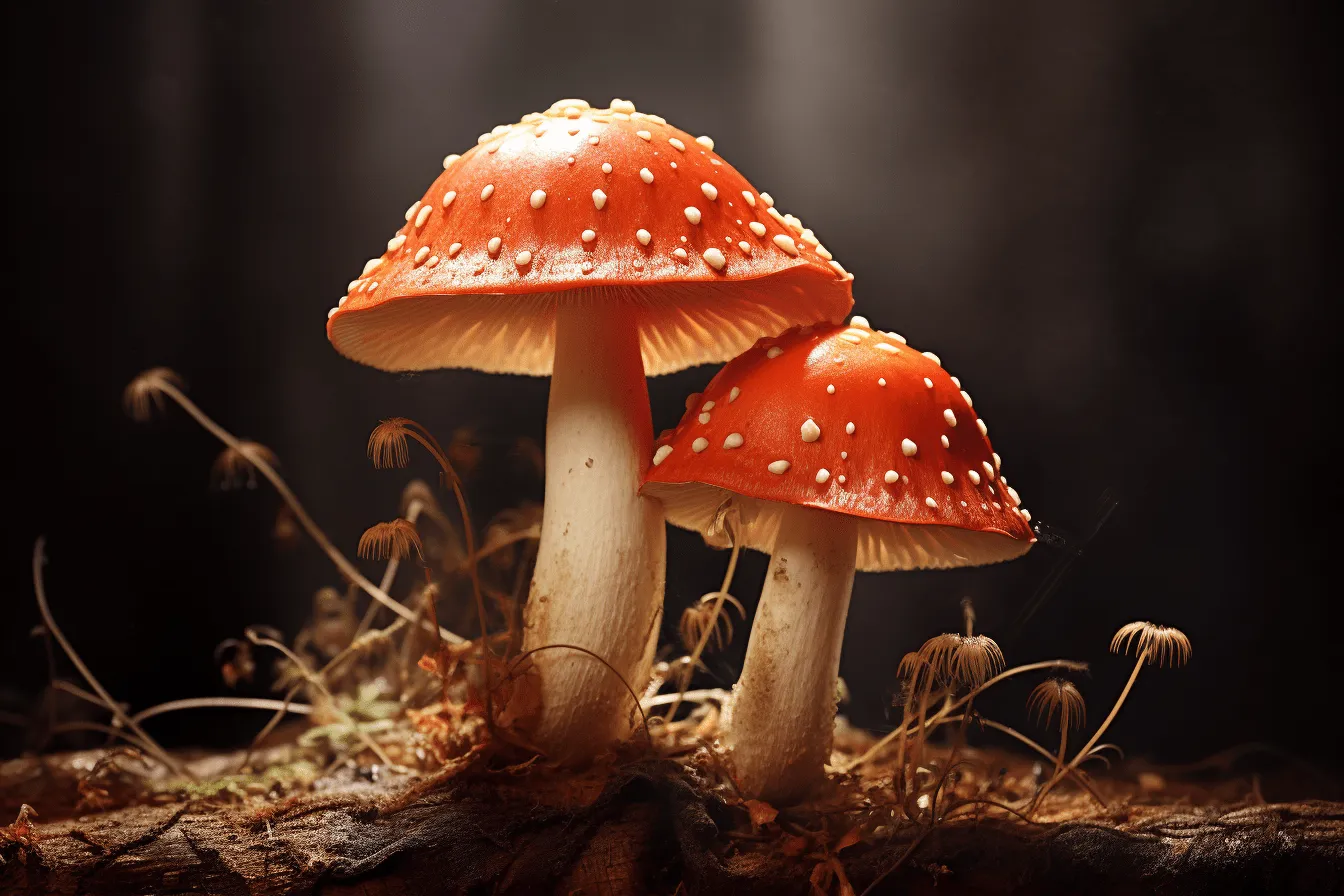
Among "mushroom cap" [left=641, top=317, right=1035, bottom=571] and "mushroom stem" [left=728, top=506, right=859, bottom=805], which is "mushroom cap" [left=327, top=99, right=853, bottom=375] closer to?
"mushroom cap" [left=641, top=317, right=1035, bottom=571]

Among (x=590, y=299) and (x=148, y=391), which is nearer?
(x=590, y=299)

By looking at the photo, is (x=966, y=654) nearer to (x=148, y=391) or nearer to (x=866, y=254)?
(x=866, y=254)

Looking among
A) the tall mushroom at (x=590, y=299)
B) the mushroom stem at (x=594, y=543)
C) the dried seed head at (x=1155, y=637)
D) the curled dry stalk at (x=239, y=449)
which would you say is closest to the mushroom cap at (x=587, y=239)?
the tall mushroom at (x=590, y=299)

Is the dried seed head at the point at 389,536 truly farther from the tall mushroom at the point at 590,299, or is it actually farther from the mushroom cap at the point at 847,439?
the mushroom cap at the point at 847,439

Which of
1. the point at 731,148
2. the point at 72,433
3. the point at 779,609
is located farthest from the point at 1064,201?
the point at 72,433

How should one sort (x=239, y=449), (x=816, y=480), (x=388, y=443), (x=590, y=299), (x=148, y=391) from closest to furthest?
(x=816, y=480) < (x=388, y=443) < (x=590, y=299) < (x=239, y=449) < (x=148, y=391)

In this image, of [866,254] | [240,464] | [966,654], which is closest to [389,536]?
[966,654]

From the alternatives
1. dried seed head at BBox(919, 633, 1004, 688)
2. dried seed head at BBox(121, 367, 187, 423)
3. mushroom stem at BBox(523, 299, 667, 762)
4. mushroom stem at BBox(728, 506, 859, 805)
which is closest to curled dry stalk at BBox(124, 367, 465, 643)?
dried seed head at BBox(121, 367, 187, 423)

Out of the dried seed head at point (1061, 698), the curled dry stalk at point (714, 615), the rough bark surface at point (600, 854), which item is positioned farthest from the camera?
the curled dry stalk at point (714, 615)

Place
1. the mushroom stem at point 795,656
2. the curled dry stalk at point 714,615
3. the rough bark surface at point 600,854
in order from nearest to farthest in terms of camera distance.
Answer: the rough bark surface at point 600,854 < the mushroom stem at point 795,656 < the curled dry stalk at point 714,615
